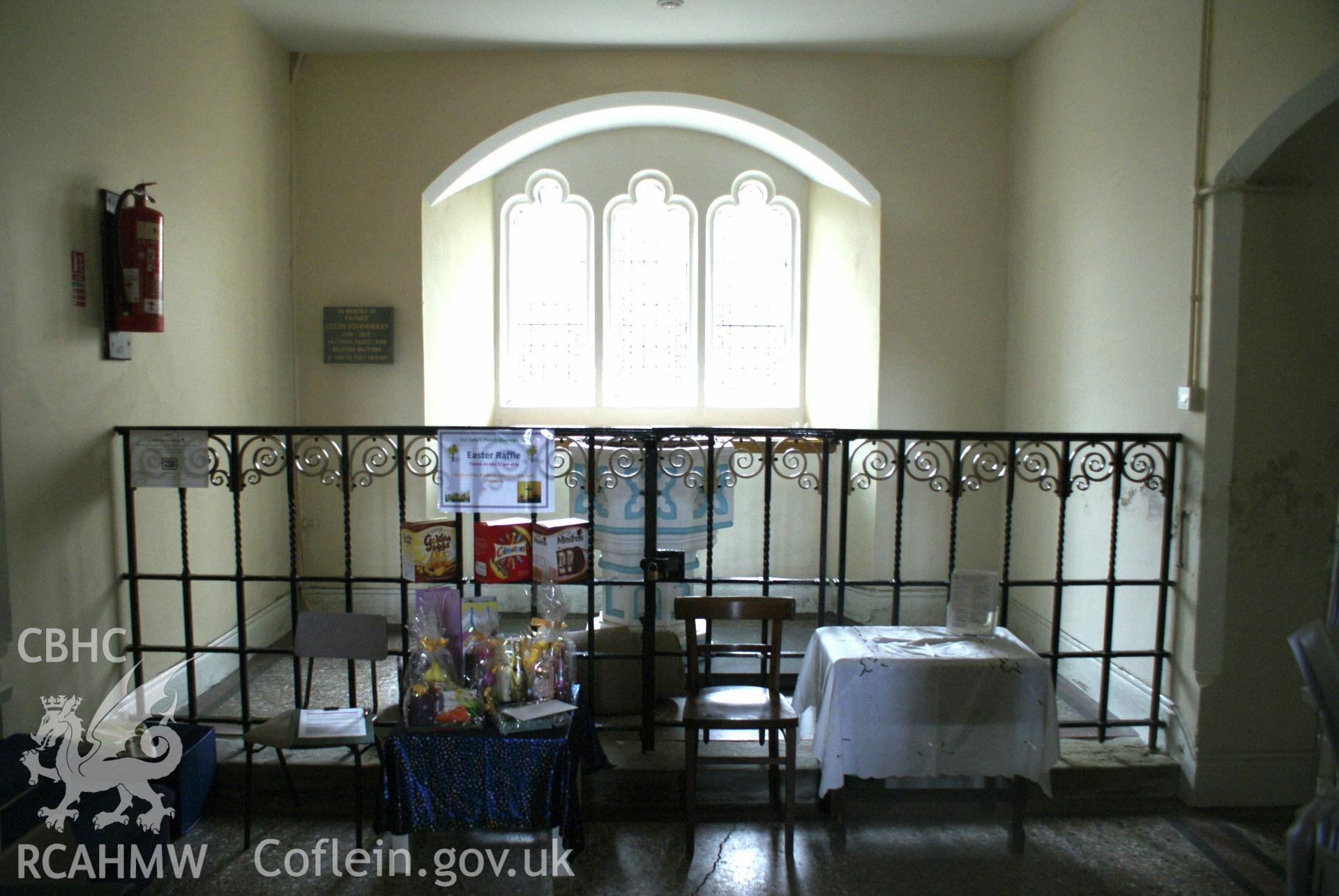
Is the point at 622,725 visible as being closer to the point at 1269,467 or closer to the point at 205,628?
the point at 205,628

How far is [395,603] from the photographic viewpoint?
18.7 ft

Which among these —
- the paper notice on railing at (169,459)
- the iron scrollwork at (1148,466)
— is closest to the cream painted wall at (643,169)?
the paper notice on railing at (169,459)

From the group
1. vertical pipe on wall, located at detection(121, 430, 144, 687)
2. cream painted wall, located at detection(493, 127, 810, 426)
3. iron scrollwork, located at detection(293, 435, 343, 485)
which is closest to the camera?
vertical pipe on wall, located at detection(121, 430, 144, 687)

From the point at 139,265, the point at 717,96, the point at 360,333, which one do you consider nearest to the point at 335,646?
the point at 139,265

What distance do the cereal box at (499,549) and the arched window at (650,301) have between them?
316 centimetres

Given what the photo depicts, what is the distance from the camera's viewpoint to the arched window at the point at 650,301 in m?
6.36

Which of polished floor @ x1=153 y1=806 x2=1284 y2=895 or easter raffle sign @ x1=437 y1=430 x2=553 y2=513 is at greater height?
easter raffle sign @ x1=437 y1=430 x2=553 y2=513

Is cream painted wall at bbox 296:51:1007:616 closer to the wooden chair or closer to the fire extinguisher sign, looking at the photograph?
the fire extinguisher sign

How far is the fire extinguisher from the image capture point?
3.34m

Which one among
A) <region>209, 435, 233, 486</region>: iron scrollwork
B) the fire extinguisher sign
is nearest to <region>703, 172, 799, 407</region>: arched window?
<region>209, 435, 233, 486</region>: iron scrollwork

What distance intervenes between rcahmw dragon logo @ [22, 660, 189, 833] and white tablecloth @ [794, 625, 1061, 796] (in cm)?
223

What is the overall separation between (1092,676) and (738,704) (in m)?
2.33

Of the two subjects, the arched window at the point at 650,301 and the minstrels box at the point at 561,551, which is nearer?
the minstrels box at the point at 561,551

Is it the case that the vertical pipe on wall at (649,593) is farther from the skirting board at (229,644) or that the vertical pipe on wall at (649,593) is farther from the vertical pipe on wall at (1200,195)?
the vertical pipe on wall at (1200,195)
